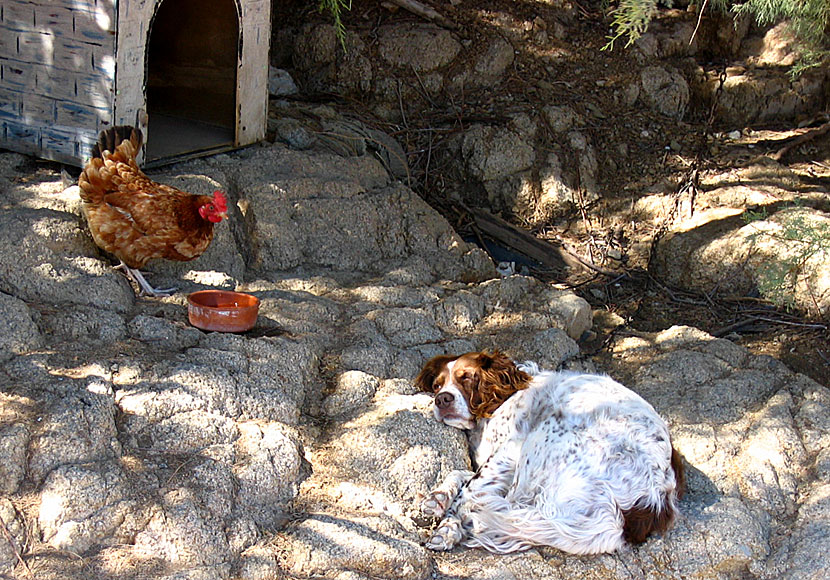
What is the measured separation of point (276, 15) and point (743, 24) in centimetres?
473

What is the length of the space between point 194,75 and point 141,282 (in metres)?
2.87

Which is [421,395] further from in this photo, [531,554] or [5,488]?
[5,488]

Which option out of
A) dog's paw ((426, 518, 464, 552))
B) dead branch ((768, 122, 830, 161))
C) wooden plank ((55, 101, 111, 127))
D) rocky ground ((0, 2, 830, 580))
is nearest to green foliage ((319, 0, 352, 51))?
rocky ground ((0, 2, 830, 580))

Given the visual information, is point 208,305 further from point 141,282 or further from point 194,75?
point 194,75

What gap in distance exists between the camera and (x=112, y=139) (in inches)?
201

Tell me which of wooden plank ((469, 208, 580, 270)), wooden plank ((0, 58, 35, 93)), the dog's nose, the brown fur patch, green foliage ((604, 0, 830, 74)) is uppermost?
green foliage ((604, 0, 830, 74))

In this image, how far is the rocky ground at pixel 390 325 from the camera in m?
3.52

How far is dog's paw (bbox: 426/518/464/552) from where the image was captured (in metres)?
3.68

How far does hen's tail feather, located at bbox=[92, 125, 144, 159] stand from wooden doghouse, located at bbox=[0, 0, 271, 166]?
1.21 feet

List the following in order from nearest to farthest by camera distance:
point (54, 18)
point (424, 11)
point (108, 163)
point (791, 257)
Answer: point (108, 163) < point (54, 18) < point (791, 257) < point (424, 11)

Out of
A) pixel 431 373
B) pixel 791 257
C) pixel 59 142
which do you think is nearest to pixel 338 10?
pixel 59 142

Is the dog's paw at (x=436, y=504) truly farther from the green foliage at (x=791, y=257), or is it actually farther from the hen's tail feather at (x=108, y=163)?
the green foliage at (x=791, y=257)

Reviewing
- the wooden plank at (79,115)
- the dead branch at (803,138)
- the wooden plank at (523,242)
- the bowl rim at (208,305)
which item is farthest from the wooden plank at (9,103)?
the dead branch at (803,138)

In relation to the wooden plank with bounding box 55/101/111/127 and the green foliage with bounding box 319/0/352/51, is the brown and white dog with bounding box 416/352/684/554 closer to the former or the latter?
the green foliage with bounding box 319/0/352/51
